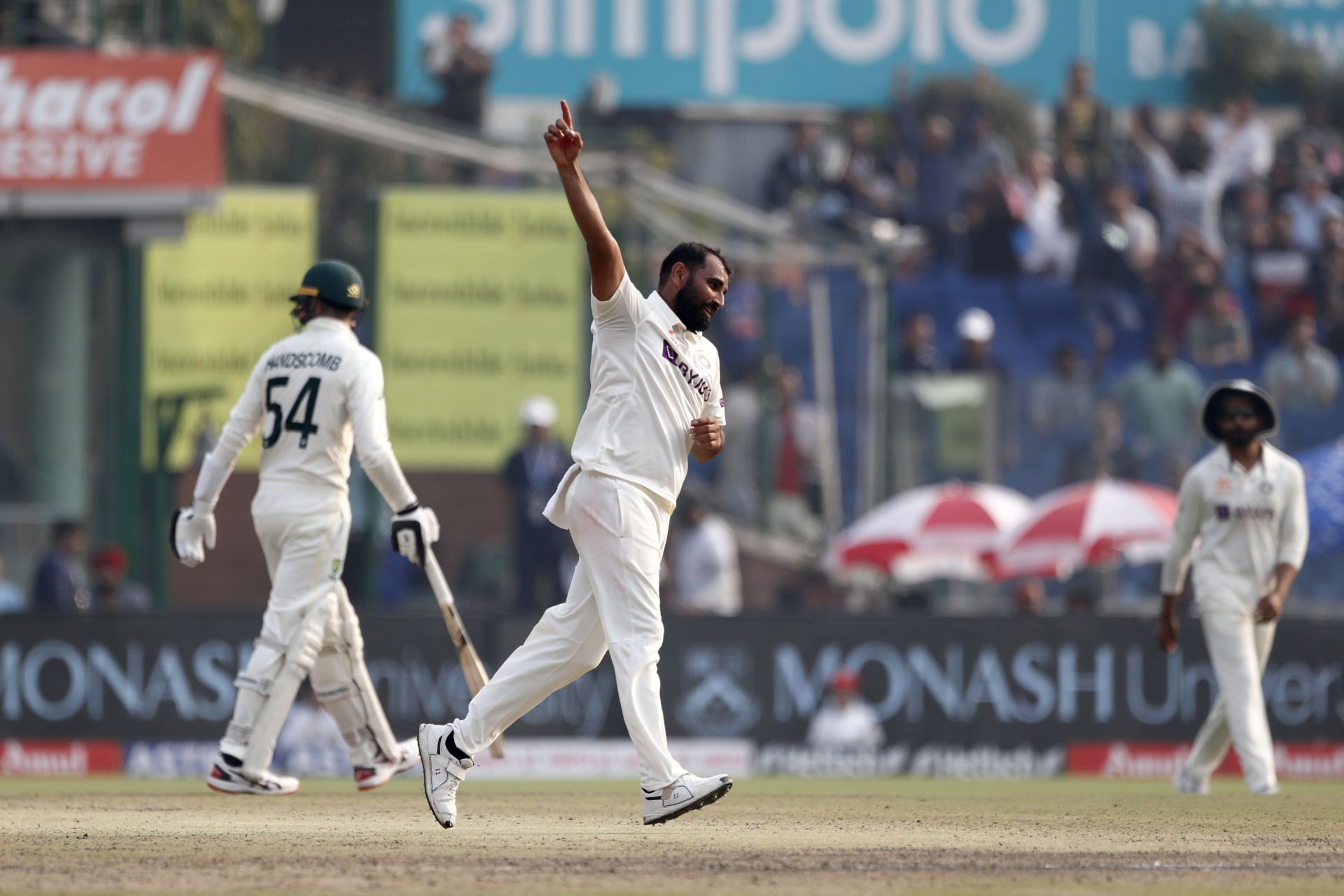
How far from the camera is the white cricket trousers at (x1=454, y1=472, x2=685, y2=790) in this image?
775 cm

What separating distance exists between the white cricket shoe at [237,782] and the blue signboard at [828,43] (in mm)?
14294

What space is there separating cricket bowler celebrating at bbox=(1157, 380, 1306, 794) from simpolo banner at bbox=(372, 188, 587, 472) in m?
9.41

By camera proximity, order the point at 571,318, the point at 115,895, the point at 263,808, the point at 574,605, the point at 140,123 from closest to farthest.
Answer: the point at 115,895, the point at 574,605, the point at 263,808, the point at 140,123, the point at 571,318

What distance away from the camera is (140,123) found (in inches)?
744

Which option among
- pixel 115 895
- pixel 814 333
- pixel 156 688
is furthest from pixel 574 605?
pixel 814 333

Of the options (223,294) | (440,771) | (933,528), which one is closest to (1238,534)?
(440,771)

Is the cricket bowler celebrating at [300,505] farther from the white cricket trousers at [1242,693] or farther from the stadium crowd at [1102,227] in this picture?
the stadium crowd at [1102,227]

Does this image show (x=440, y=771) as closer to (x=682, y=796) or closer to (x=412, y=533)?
(x=682, y=796)

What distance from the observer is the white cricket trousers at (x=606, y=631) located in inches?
305

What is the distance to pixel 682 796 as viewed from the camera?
7656 mm

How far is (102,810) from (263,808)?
0.71 metres

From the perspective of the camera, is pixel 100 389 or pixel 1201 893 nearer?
pixel 1201 893

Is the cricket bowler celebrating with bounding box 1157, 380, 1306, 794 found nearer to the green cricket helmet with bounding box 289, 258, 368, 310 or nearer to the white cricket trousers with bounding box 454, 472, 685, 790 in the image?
the white cricket trousers with bounding box 454, 472, 685, 790

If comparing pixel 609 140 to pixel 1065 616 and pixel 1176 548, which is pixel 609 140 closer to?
pixel 1065 616
